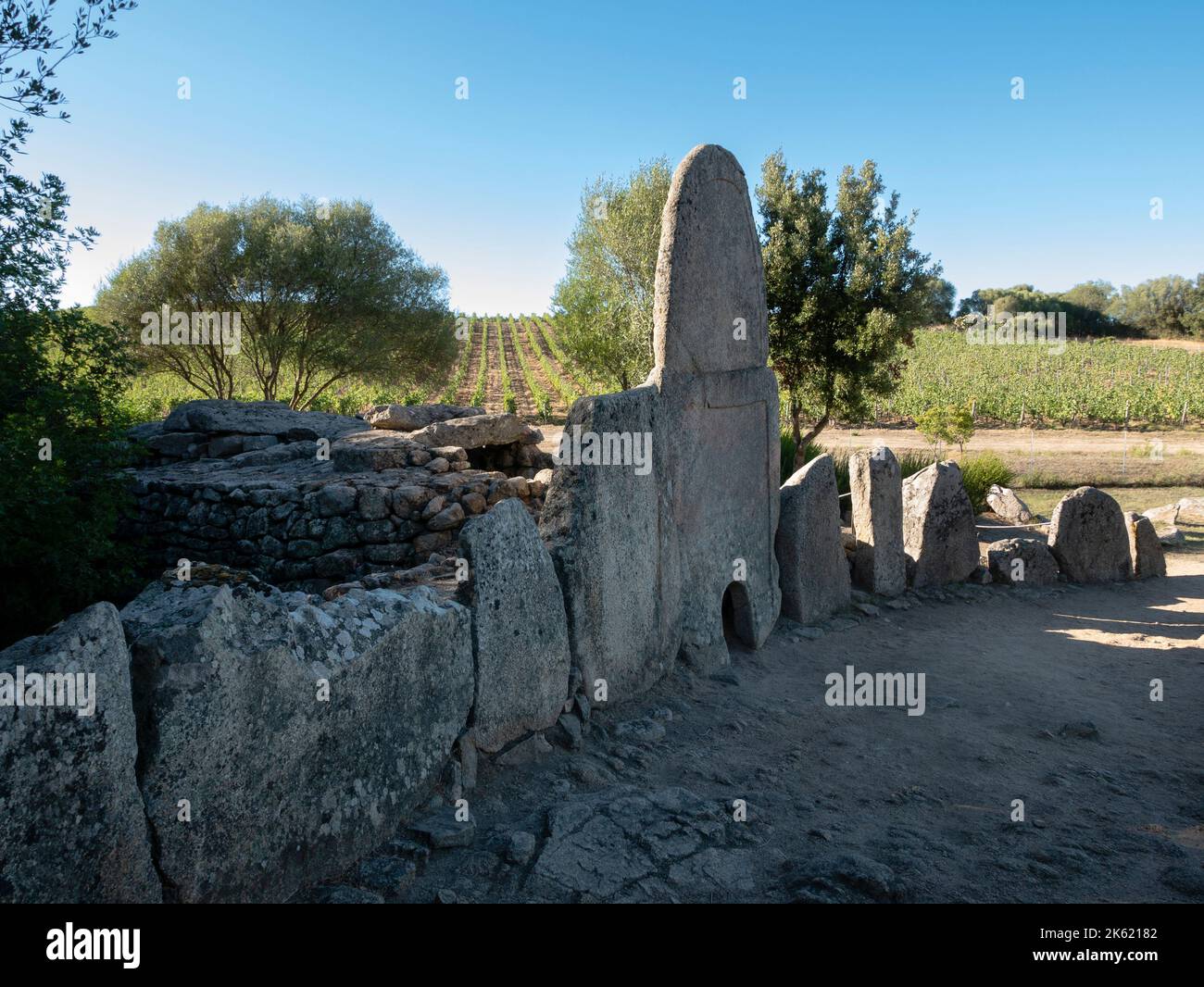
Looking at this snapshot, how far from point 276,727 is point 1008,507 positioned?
44.7 ft

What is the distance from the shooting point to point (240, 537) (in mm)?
9305

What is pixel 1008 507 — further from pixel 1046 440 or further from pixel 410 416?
pixel 1046 440

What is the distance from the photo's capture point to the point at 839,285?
53.4ft

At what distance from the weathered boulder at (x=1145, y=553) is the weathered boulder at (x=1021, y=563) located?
3.97ft

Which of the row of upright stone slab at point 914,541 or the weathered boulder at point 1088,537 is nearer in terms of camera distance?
Result: the row of upright stone slab at point 914,541

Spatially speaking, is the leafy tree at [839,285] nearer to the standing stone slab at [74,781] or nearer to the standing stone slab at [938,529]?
the standing stone slab at [938,529]

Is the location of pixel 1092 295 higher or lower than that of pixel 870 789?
higher

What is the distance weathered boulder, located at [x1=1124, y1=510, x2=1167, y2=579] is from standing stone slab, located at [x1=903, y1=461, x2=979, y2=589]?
2260mm

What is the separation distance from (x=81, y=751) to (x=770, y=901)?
290 cm

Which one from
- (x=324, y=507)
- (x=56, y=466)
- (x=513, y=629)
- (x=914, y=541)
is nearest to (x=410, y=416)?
(x=324, y=507)

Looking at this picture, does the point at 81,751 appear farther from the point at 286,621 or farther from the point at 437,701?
the point at 437,701

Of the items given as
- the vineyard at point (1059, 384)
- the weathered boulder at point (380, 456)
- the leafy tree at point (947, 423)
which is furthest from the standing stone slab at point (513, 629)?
the vineyard at point (1059, 384)

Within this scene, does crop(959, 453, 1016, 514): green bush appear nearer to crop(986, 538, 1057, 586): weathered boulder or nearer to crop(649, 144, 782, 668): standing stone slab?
crop(986, 538, 1057, 586): weathered boulder

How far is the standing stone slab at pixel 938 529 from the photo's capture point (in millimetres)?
9586
